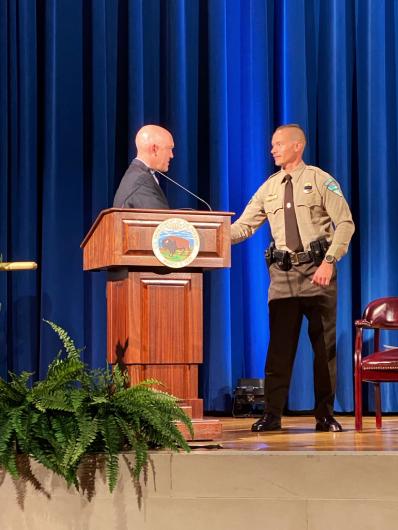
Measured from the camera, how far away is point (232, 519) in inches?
124

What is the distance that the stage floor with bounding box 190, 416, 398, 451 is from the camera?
352cm

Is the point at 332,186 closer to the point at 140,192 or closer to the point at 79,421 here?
the point at 140,192

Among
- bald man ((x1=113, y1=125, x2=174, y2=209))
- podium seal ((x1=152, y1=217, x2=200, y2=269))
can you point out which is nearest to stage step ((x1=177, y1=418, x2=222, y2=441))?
podium seal ((x1=152, y1=217, x2=200, y2=269))

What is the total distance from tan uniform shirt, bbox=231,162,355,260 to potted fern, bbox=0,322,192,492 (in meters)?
1.39

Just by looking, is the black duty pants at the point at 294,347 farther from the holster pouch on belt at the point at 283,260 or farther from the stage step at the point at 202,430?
the stage step at the point at 202,430

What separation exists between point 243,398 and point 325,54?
7.64 ft

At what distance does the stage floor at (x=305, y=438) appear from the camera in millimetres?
3521

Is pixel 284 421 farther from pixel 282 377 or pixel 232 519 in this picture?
pixel 232 519

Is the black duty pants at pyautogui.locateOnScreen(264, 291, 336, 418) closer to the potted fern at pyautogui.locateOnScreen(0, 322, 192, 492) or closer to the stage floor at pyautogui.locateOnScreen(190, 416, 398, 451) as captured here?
the stage floor at pyautogui.locateOnScreen(190, 416, 398, 451)

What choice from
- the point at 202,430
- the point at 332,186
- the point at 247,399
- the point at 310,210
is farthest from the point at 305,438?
the point at 247,399

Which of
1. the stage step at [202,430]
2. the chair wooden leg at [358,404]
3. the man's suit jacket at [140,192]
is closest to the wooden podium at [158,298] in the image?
the stage step at [202,430]

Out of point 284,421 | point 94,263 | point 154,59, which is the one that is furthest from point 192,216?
point 154,59

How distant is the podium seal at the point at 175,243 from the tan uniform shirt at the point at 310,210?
2.91 feet

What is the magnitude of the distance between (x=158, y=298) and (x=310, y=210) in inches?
44.5
